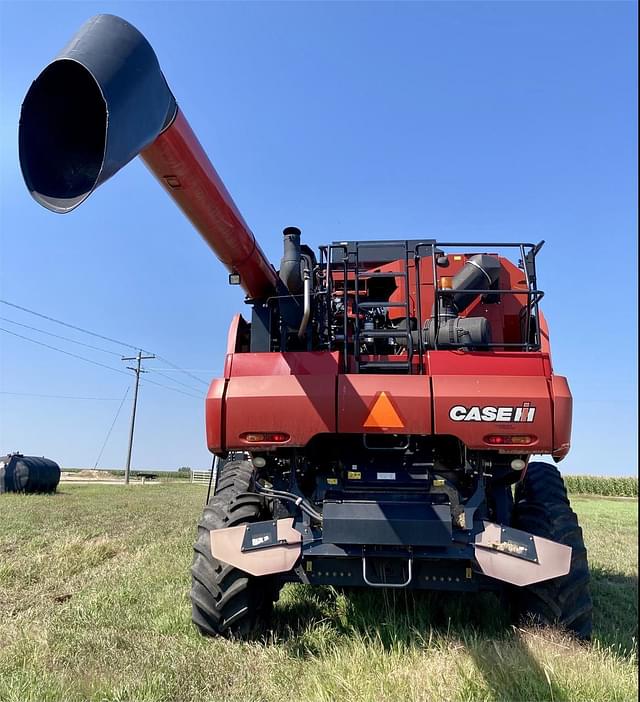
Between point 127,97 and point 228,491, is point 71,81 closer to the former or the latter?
point 127,97

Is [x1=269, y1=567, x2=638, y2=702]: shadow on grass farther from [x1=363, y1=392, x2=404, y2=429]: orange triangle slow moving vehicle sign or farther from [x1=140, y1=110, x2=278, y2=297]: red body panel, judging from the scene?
[x1=140, y1=110, x2=278, y2=297]: red body panel

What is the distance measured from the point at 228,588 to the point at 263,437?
1.09 metres

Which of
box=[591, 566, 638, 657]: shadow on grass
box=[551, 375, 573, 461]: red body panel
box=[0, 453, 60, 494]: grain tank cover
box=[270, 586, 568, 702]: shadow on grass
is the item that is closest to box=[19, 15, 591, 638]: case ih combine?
box=[551, 375, 573, 461]: red body panel

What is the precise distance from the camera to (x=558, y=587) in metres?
3.87

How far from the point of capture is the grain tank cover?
2120cm

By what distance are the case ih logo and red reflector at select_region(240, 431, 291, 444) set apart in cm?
114

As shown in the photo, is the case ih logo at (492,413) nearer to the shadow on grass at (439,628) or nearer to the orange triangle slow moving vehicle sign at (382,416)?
the orange triangle slow moving vehicle sign at (382,416)

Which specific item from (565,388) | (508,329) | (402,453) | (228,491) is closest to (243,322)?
(228,491)

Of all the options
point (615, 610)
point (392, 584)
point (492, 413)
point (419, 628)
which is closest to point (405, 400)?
point (492, 413)

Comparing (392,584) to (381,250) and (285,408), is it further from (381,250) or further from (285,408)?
(381,250)

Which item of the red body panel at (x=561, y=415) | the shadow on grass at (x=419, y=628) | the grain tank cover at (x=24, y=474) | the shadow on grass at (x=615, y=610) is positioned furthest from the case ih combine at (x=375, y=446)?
the grain tank cover at (x=24, y=474)

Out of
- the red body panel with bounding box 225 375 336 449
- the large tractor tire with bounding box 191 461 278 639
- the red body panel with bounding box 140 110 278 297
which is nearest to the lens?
the red body panel with bounding box 140 110 278 297

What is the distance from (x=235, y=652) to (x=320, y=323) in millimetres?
2425

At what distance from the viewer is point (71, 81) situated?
8.05 feet
